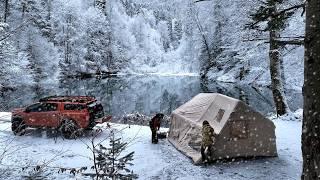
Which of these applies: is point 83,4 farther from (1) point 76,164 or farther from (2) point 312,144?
(2) point 312,144

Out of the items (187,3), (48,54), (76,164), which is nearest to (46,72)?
(48,54)

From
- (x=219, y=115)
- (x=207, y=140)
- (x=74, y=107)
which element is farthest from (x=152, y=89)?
(x=207, y=140)

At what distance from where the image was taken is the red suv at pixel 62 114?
17.4 m

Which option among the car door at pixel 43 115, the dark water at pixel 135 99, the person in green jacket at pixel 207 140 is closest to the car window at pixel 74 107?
the car door at pixel 43 115

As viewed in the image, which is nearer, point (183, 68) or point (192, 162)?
point (192, 162)

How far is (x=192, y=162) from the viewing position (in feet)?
45.2

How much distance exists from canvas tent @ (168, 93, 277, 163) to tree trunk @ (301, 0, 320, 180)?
959cm

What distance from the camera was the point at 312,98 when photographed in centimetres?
411

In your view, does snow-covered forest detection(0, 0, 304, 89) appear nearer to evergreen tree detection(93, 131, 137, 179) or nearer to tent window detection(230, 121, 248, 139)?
tent window detection(230, 121, 248, 139)

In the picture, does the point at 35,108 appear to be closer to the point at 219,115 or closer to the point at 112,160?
the point at 219,115

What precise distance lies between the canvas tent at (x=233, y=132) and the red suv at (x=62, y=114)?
15.0 ft

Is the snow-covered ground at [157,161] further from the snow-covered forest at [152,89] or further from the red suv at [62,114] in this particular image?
the red suv at [62,114]

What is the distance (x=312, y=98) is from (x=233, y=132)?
1004cm

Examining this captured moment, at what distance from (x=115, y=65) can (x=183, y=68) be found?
20.1 meters
